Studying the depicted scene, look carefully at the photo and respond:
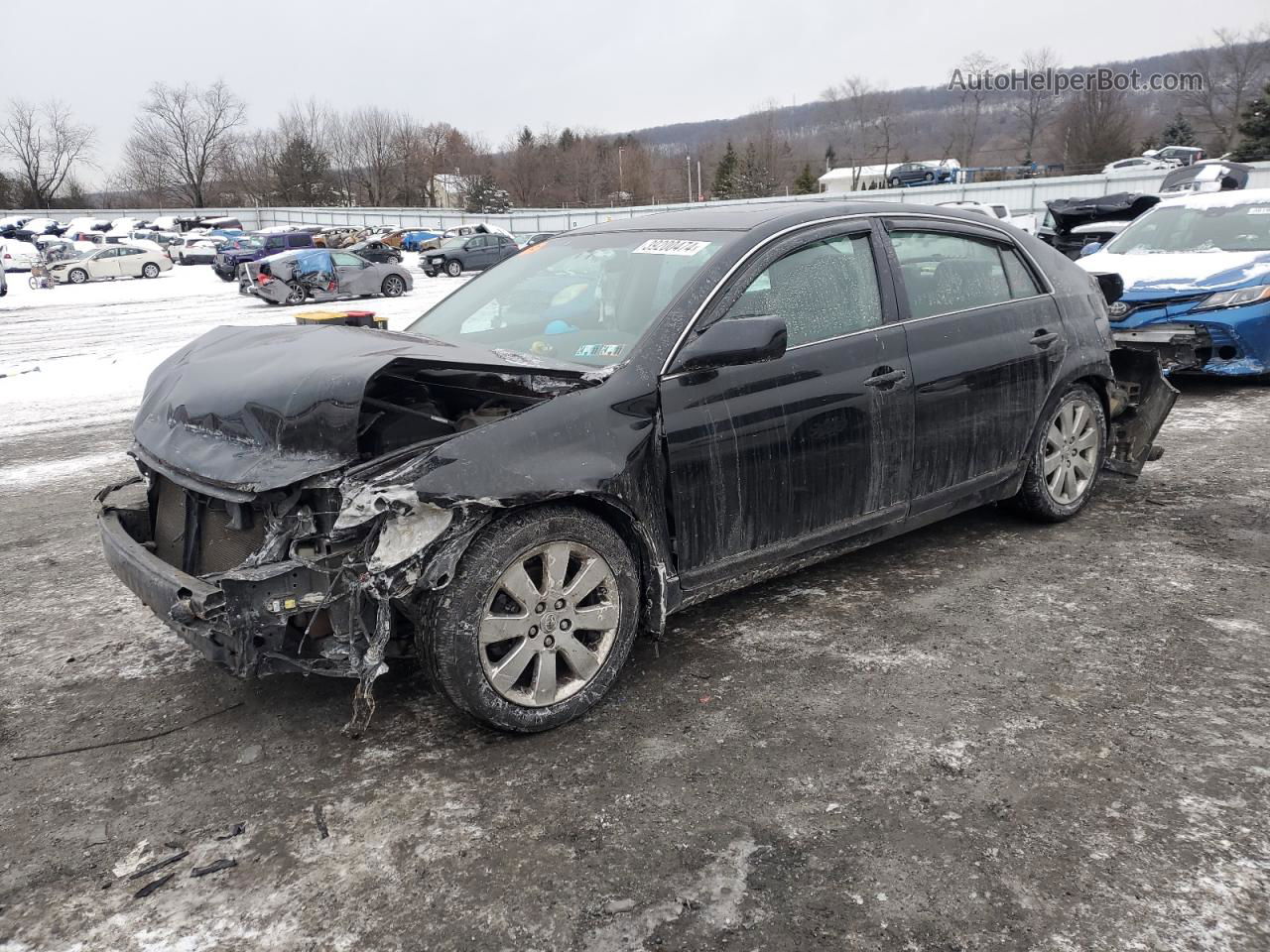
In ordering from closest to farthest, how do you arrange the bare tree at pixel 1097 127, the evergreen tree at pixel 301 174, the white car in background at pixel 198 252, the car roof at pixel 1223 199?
the car roof at pixel 1223 199 → the white car in background at pixel 198 252 → the bare tree at pixel 1097 127 → the evergreen tree at pixel 301 174

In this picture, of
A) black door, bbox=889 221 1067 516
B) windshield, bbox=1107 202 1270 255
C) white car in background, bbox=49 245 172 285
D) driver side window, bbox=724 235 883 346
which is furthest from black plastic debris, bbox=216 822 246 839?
white car in background, bbox=49 245 172 285

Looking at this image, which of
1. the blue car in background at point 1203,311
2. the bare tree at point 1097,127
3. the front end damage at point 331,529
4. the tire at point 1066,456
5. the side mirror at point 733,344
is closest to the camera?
the front end damage at point 331,529

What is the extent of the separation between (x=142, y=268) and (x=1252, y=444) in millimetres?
40726

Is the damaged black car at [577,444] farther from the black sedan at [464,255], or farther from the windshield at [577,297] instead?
the black sedan at [464,255]

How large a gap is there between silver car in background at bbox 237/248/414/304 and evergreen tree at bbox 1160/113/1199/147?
237ft

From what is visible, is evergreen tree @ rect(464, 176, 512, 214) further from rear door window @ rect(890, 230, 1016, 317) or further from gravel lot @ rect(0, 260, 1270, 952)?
gravel lot @ rect(0, 260, 1270, 952)

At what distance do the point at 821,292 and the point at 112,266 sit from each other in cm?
4030

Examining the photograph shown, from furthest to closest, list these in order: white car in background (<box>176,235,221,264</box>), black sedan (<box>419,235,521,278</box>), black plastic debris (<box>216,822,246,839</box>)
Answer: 1. white car in background (<box>176,235,221,264</box>)
2. black sedan (<box>419,235,521,278</box>)
3. black plastic debris (<box>216,822,246,839</box>)

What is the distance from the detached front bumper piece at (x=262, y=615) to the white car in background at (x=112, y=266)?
3851 cm

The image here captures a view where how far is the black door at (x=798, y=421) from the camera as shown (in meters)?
3.66

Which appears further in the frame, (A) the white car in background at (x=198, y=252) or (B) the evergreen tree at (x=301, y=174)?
(B) the evergreen tree at (x=301, y=174)

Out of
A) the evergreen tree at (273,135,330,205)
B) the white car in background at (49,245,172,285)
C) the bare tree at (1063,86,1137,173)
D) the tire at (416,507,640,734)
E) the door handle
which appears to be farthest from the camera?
the evergreen tree at (273,135,330,205)

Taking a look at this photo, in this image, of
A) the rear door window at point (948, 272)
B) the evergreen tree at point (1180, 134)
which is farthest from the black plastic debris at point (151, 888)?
the evergreen tree at point (1180, 134)

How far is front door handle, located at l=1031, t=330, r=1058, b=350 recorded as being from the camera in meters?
4.94
